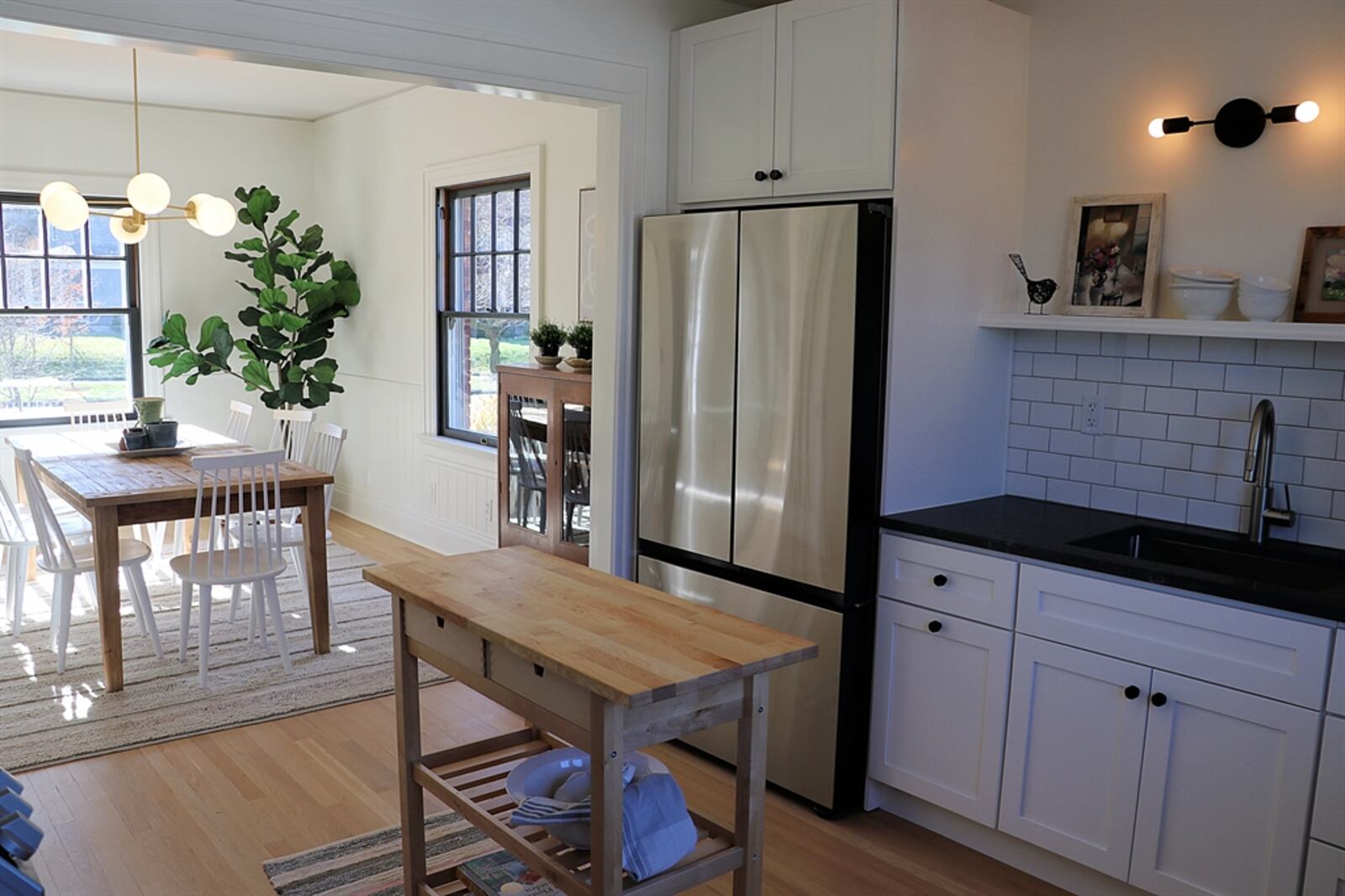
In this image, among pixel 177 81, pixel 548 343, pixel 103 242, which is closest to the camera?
pixel 548 343

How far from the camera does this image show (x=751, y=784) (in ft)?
7.09

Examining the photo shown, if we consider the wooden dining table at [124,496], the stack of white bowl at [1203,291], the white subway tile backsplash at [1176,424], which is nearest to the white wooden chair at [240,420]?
the wooden dining table at [124,496]

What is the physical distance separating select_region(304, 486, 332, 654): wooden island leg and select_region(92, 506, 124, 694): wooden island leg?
0.73 metres

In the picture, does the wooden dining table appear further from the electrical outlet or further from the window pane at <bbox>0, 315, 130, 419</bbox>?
the electrical outlet

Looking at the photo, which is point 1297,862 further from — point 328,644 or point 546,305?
point 546,305

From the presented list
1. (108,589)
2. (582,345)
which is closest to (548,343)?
(582,345)

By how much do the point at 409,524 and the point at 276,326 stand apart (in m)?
1.53

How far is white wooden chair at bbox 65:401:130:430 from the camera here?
6.33m

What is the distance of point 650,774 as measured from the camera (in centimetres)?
224

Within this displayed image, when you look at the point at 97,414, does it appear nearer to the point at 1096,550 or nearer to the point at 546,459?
the point at 546,459

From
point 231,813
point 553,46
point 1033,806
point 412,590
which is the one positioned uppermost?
point 553,46

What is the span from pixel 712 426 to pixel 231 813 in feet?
6.08

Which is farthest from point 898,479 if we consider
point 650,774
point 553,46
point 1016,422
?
point 553,46

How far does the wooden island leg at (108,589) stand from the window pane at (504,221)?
8.16ft
